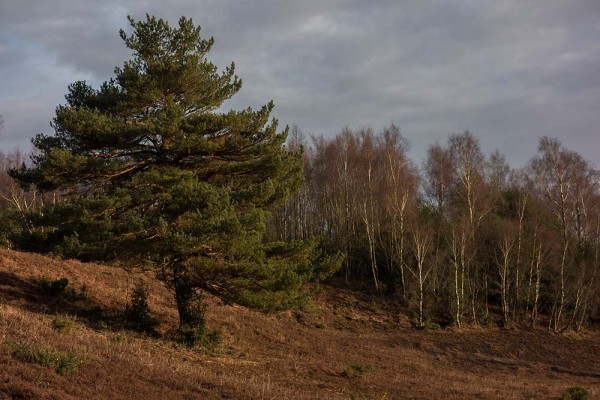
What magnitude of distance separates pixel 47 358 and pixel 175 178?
6995 mm

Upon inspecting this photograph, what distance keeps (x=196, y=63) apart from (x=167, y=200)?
174 inches

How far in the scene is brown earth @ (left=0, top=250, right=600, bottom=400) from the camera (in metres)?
8.38

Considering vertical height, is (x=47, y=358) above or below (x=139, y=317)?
above

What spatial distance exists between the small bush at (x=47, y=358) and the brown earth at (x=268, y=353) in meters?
0.10

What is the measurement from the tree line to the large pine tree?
744 inches

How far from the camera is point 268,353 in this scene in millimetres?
18172

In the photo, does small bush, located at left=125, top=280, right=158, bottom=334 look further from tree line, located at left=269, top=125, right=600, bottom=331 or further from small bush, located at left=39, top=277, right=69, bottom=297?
tree line, located at left=269, top=125, right=600, bottom=331

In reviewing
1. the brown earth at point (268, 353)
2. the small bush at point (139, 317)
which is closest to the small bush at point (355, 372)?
the brown earth at point (268, 353)

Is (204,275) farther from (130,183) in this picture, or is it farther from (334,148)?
(334,148)

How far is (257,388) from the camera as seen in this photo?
9805mm

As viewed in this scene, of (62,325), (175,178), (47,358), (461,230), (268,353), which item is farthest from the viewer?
(461,230)

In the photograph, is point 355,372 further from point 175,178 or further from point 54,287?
point 54,287

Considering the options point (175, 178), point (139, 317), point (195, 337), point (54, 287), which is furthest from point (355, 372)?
point (54, 287)

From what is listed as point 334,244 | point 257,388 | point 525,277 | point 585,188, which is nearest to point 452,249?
point 525,277
